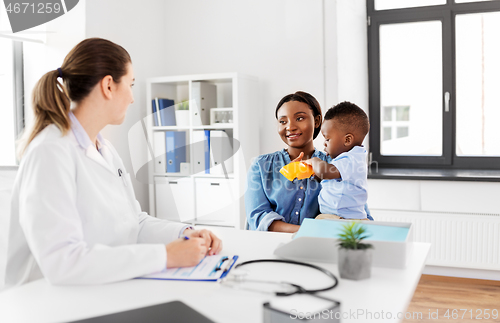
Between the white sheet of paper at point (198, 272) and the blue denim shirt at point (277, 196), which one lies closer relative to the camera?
the white sheet of paper at point (198, 272)

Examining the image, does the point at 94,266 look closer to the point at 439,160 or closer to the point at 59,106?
the point at 59,106

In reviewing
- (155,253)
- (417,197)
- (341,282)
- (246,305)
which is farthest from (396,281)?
(417,197)

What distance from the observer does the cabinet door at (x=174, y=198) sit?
349cm

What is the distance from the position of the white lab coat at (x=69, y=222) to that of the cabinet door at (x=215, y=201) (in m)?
2.09

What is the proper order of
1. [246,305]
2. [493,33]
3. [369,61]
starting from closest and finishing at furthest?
[246,305], [493,33], [369,61]

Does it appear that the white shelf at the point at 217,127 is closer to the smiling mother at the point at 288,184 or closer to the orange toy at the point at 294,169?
the smiling mother at the point at 288,184

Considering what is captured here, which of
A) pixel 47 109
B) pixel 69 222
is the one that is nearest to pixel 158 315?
pixel 69 222

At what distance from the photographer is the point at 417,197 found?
3145 millimetres

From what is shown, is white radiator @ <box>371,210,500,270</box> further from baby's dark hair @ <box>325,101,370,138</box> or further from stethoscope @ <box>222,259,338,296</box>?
stethoscope @ <box>222,259,338,296</box>

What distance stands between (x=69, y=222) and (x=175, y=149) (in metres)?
2.44

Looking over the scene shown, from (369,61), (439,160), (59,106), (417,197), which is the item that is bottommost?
(417,197)

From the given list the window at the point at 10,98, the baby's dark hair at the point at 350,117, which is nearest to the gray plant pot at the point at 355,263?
the baby's dark hair at the point at 350,117

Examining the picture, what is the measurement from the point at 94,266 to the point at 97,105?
46 centimetres

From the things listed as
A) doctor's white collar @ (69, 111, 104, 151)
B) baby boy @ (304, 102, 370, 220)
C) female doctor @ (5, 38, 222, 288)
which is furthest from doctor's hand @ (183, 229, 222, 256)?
baby boy @ (304, 102, 370, 220)
